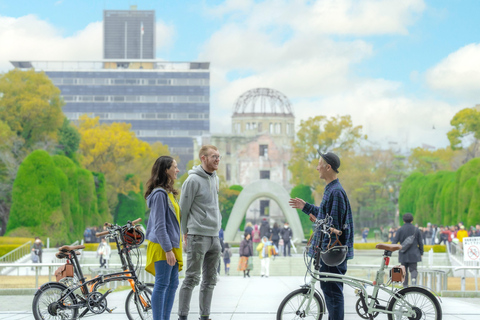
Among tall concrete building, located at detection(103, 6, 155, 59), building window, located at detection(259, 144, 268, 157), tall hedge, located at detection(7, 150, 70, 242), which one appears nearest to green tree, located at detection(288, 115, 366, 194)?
building window, located at detection(259, 144, 268, 157)

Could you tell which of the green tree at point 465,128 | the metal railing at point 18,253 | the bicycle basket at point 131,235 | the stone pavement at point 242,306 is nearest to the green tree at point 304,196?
the green tree at point 465,128

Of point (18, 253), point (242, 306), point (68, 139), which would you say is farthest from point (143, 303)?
point (68, 139)

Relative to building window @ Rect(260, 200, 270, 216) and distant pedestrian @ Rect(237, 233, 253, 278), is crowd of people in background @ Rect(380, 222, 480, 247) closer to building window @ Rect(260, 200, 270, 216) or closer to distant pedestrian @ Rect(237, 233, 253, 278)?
distant pedestrian @ Rect(237, 233, 253, 278)

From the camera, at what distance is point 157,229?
6312 mm

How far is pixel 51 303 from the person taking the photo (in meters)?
7.23

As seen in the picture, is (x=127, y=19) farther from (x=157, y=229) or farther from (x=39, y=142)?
(x=157, y=229)

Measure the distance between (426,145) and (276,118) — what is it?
38.5 metres

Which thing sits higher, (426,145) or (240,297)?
(426,145)

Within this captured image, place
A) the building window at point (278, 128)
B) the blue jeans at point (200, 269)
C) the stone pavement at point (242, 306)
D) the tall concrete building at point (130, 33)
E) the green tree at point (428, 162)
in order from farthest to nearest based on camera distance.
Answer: the tall concrete building at point (130, 33) → the building window at point (278, 128) → the green tree at point (428, 162) → the stone pavement at point (242, 306) → the blue jeans at point (200, 269)

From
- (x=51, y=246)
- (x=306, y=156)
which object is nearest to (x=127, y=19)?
(x=306, y=156)

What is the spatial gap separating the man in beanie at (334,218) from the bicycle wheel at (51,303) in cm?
270

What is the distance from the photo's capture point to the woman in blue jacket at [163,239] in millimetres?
6324

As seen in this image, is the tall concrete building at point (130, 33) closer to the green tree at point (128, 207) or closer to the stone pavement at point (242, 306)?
the green tree at point (128, 207)

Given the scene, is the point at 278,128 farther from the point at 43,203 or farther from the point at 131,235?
the point at 131,235
